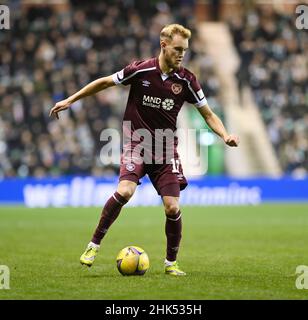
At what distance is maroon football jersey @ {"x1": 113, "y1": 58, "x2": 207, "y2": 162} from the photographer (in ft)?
28.3

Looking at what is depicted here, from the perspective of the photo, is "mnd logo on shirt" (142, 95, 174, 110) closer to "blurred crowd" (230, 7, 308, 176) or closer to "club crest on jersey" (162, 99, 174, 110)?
"club crest on jersey" (162, 99, 174, 110)

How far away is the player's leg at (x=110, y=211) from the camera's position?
334 inches

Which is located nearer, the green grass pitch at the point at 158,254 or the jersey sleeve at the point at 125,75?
the green grass pitch at the point at 158,254

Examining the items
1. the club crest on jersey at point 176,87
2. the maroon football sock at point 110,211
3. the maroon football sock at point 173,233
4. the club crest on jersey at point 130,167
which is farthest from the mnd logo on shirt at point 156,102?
the maroon football sock at point 173,233

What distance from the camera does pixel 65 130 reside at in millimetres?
23609

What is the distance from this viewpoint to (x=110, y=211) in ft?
28.1

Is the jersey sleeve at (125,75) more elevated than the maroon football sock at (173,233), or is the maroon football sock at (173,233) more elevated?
the jersey sleeve at (125,75)

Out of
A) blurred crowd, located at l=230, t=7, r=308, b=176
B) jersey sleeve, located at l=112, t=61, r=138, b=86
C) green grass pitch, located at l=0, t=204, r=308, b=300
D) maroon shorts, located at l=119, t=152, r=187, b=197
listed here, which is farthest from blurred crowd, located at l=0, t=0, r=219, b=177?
jersey sleeve, located at l=112, t=61, r=138, b=86

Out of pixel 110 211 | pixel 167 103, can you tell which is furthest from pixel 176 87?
pixel 110 211

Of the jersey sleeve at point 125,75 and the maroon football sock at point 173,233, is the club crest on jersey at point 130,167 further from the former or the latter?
the jersey sleeve at point 125,75

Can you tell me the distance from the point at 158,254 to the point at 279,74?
669 inches

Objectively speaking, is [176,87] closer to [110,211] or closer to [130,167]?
[130,167]
